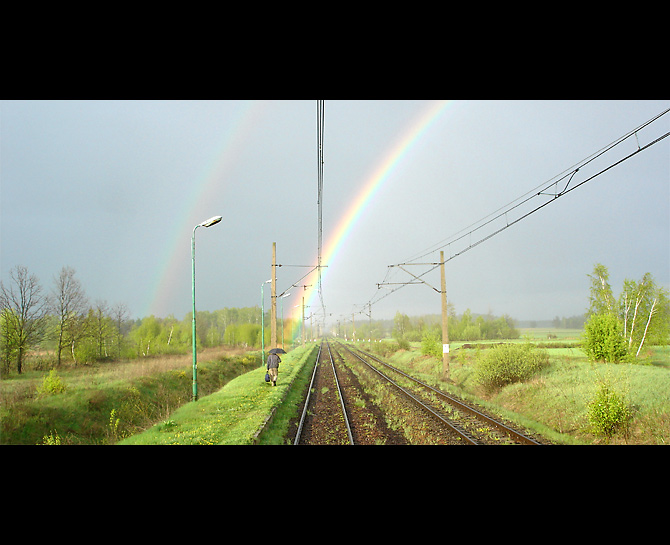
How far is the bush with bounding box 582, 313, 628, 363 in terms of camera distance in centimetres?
1683

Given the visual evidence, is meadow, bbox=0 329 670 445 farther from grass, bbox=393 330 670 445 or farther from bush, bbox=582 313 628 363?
bush, bbox=582 313 628 363

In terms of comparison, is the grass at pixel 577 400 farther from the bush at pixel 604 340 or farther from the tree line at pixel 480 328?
the tree line at pixel 480 328

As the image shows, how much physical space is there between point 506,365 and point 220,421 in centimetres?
1212

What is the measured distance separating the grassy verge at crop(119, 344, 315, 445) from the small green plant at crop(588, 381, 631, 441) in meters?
8.48

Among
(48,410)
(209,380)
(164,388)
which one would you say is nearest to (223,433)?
(48,410)

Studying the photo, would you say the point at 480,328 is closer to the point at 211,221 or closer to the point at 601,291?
the point at 601,291

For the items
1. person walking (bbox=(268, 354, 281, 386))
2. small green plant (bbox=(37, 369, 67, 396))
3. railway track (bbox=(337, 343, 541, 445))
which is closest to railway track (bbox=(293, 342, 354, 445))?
person walking (bbox=(268, 354, 281, 386))

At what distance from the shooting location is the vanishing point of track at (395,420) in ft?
31.2

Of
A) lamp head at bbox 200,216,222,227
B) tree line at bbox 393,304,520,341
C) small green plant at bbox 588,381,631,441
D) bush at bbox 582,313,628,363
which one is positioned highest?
lamp head at bbox 200,216,222,227

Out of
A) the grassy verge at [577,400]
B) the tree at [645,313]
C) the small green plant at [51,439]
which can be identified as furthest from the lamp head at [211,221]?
the tree at [645,313]

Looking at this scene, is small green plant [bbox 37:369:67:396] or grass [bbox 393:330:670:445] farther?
small green plant [bbox 37:369:67:396]
